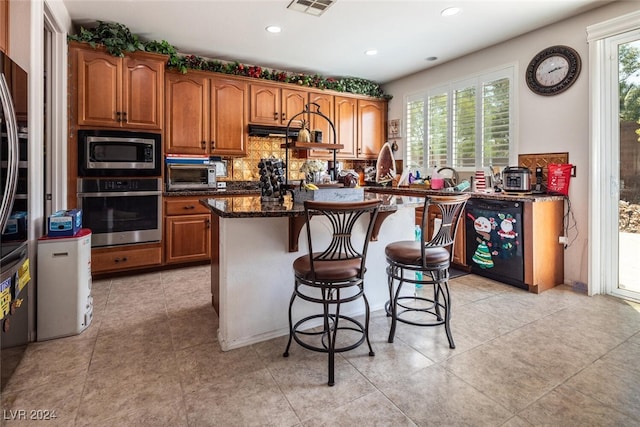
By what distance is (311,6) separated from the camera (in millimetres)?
3146

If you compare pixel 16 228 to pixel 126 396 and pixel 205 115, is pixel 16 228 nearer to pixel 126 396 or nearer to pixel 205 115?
pixel 126 396

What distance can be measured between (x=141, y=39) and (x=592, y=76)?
184 inches

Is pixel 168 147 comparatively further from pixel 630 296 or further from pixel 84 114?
pixel 630 296

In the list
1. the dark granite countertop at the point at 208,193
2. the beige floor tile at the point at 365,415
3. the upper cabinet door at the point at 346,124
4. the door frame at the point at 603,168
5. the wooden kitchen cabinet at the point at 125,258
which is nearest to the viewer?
the beige floor tile at the point at 365,415

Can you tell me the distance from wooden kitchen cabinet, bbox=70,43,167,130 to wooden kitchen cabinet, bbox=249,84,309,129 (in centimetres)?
118

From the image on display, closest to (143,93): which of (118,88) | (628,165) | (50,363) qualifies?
(118,88)

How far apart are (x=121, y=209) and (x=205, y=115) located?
4.95 ft

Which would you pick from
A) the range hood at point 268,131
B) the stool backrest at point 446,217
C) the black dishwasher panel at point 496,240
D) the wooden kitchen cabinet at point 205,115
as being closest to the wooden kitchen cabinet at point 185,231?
the wooden kitchen cabinet at point 205,115

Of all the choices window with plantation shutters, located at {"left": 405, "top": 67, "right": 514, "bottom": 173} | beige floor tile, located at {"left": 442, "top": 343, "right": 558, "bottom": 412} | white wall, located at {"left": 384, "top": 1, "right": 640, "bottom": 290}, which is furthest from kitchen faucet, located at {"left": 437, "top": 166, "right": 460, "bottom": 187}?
beige floor tile, located at {"left": 442, "top": 343, "right": 558, "bottom": 412}

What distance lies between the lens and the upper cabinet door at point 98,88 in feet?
11.2

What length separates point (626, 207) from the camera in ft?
10.2

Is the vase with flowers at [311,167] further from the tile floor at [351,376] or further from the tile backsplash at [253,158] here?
the tile backsplash at [253,158]

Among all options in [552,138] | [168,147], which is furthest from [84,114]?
[552,138]

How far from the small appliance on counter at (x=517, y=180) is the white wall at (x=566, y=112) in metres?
0.37
